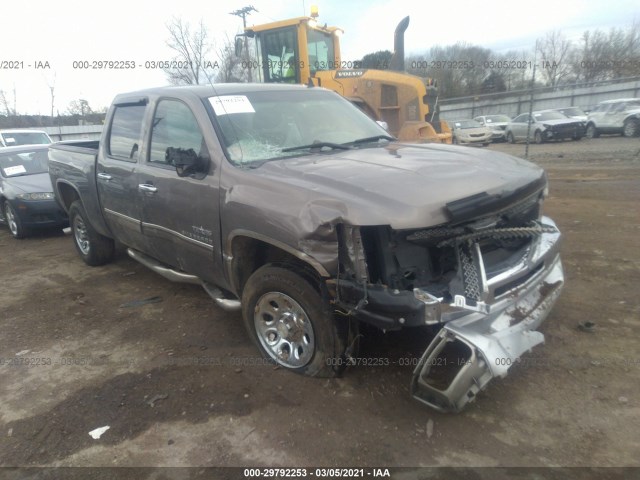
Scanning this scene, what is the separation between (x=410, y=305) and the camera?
2.44 metres

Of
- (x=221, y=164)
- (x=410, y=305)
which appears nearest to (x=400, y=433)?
(x=410, y=305)

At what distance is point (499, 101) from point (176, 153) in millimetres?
32186

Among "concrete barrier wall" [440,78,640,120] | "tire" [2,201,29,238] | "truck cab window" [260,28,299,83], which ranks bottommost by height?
"tire" [2,201,29,238]

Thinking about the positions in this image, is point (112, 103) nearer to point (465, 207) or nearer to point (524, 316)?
point (465, 207)

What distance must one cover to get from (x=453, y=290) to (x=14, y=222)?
25.5 ft

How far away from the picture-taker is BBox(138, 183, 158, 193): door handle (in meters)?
3.86

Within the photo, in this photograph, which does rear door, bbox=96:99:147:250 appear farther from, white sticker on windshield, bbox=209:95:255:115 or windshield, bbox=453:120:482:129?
windshield, bbox=453:120:482:129

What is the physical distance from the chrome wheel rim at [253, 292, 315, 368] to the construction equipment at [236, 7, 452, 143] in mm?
6486

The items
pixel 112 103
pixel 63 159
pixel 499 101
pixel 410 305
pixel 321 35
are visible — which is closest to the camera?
pixel 410 305

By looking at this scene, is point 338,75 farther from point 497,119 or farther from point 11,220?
point 497,119

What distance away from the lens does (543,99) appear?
28766 millimetres

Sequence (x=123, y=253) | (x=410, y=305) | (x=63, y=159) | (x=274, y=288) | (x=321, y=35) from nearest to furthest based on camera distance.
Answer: (x=410, y=305)
(x=274, y=288)
(x=63, y=159)
(x=123, y=253)
(x=321, y=35)

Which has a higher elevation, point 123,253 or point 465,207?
point 465,207

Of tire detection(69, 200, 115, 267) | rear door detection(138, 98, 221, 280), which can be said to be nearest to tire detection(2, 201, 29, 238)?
tire detection(69, 200, 115, 267)
